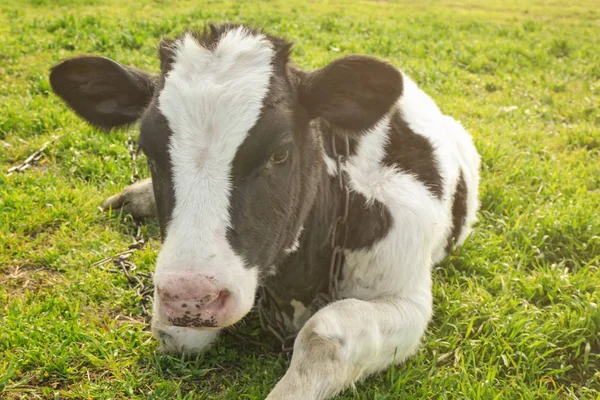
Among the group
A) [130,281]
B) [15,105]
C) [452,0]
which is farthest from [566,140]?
[452,0]

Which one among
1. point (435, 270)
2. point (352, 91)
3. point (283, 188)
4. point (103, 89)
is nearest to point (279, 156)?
point (283, 188)

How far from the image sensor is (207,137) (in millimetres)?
2551

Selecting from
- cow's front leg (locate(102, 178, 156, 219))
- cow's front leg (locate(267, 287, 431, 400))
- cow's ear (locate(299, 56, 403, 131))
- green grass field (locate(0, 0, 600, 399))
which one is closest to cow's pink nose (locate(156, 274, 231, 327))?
cow's front leg (locate(267, 287, 431, 400))

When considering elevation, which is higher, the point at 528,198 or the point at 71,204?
the point at 528,198

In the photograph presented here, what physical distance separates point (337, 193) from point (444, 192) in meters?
0.74

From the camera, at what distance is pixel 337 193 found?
3.33 m

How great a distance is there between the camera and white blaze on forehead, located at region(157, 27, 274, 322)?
239 centimetres

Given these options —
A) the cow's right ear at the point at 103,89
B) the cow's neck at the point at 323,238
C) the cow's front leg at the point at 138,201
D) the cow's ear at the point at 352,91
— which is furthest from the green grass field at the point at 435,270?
the cow's ear at the point at 352,91

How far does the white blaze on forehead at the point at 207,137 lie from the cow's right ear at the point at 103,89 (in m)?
0.37

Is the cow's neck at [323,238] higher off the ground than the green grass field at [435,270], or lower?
higher

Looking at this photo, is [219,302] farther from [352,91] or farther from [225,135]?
[352,91]

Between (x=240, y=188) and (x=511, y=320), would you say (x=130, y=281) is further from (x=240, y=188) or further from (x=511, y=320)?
(x=511, y=320)

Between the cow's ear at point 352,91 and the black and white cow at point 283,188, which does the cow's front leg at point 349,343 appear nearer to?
the black and white cow at point 283,188

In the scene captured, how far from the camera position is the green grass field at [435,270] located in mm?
3135
